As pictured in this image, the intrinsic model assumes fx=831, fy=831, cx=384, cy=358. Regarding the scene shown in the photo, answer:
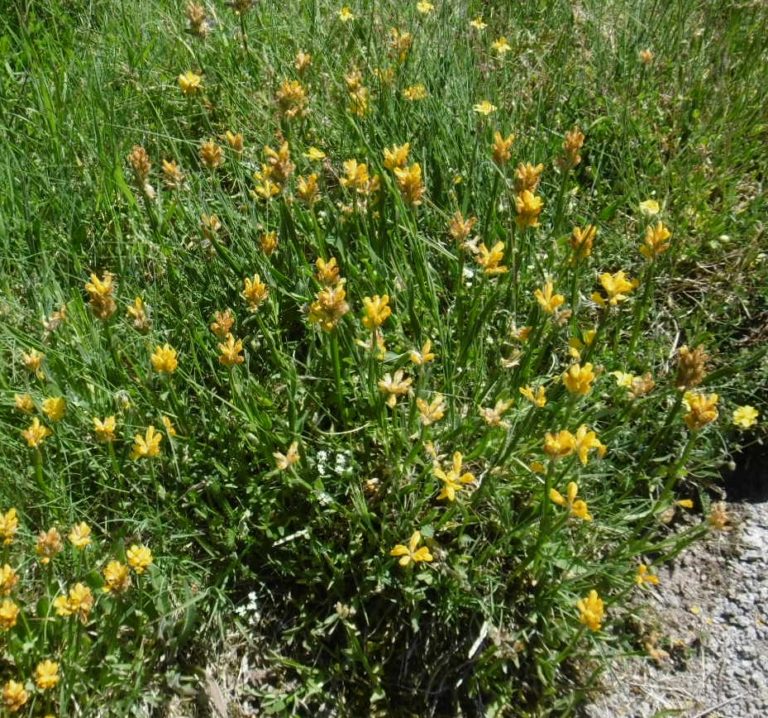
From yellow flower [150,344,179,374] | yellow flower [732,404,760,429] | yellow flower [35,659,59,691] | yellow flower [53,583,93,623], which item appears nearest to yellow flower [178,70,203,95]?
yellow flower [150,344,179,374]

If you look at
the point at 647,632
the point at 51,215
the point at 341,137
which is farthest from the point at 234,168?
the point at 647,632

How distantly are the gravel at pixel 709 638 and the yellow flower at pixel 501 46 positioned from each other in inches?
68.3

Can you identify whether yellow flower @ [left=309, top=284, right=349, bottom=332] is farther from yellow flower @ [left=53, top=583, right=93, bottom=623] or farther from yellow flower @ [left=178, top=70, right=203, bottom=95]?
yellow flower @ [left=178, top=70, right=203, bottom=95]

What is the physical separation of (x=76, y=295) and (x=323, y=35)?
1412 mm

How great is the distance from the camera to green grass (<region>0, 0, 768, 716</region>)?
2.05 metres

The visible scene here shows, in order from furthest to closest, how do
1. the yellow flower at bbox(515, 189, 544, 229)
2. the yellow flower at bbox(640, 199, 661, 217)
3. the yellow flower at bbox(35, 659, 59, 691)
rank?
the yellow flower at bbox(640, 199, 661, 217) → the yellow flower at bbox(515, 189, 544, 229) → the yellow flower at bbox(35, 659, 59, 691)

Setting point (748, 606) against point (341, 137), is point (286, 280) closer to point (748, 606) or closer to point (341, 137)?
point (341, 137)

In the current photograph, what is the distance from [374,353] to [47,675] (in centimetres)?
100

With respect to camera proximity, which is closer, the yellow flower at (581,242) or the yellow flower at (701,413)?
the yellow flower at (701,413)

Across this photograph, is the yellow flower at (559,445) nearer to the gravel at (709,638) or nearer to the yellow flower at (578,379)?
the yellow flower at (578,379)

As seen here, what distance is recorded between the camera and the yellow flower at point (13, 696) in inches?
69.9

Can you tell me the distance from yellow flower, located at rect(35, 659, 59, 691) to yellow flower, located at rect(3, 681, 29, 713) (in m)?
0.04

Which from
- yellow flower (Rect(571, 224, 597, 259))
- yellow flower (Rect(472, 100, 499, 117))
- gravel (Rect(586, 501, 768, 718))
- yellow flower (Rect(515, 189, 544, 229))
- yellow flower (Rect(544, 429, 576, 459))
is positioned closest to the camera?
yellow flower (Rect(544, 429, 576, 459))

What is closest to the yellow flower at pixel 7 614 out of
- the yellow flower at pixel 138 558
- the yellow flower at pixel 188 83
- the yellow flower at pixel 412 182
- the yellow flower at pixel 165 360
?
the yellow flower at pixel 138 558
